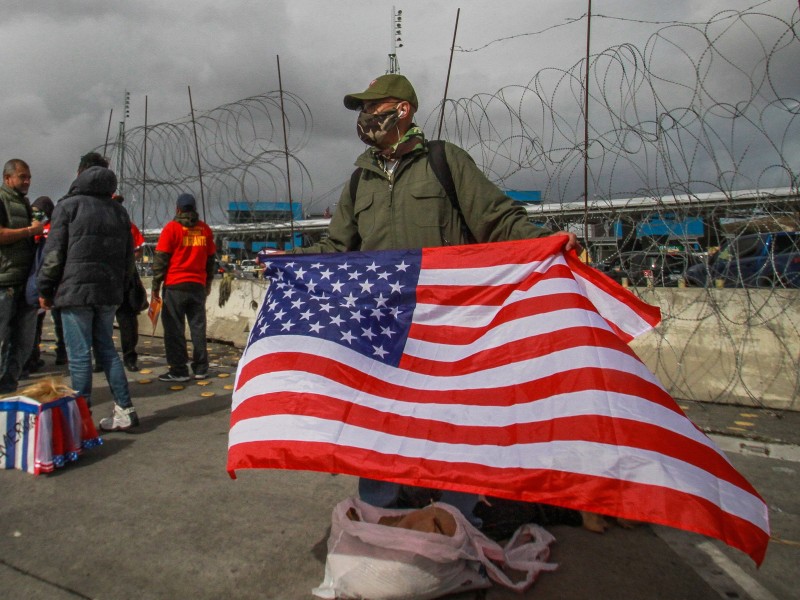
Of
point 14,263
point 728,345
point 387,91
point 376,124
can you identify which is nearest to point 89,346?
point 14,263

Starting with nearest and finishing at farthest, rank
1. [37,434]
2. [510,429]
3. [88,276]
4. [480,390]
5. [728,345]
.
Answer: [510,429] < [480,390] < [37,434] < [88,276] < [728,345]

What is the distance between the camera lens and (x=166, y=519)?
9.90ft

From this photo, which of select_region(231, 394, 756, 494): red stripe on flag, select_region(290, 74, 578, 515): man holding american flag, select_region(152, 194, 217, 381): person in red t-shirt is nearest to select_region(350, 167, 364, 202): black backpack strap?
select_region(290, 74, 578, 515): man holding american flag

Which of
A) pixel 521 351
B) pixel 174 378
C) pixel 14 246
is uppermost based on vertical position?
pixel 14 246

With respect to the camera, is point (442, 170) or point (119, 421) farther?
point (119, 421)

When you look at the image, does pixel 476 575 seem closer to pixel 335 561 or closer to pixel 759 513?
pixel 335 561

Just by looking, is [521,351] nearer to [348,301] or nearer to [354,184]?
[348,301]

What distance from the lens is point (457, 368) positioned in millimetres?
2516

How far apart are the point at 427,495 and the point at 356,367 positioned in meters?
0.86

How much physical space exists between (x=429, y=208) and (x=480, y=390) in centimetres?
94

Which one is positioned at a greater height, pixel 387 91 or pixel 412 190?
pixel 387 91

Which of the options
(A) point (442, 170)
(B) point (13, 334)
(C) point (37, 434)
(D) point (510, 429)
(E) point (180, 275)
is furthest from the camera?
(E) point (180, 275)

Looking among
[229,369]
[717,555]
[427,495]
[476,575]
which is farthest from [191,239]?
[717,555]

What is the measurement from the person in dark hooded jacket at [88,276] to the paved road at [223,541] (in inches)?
20.6
